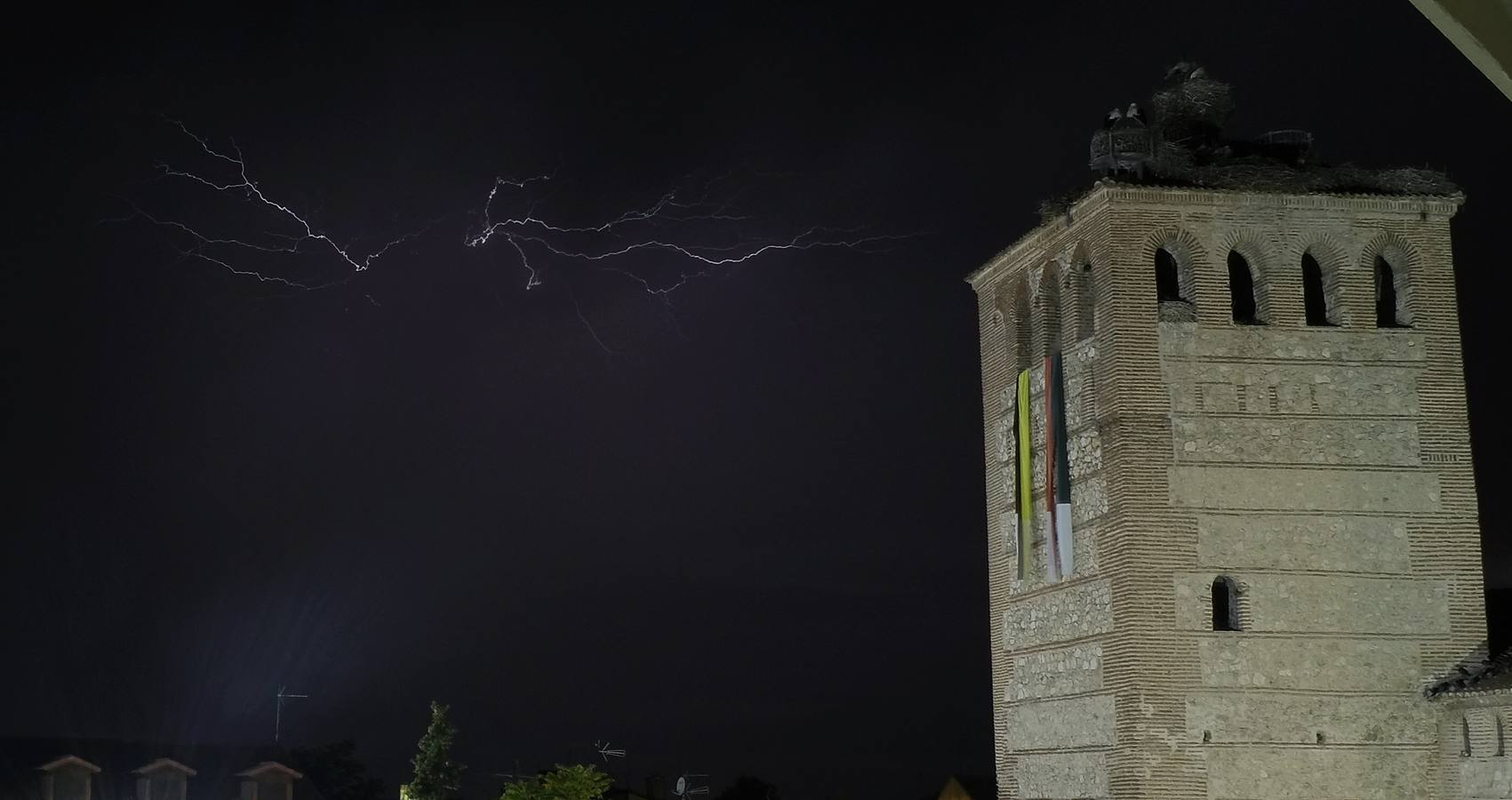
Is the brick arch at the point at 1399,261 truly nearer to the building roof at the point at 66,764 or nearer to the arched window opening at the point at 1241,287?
the arched window opening at the point at 1241,287

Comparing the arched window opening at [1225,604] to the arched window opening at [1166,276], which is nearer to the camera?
the arched window opening at [1225,604]

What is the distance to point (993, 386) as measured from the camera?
27781 millimetres

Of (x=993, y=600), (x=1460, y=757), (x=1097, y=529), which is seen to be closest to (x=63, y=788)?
(x=993, y=600)

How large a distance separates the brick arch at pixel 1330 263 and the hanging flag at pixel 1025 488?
4429 millimetres

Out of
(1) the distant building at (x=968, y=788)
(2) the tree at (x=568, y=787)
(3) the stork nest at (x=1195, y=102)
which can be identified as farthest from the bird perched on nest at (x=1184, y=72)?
(1) the distant building at (x=968, y=788)

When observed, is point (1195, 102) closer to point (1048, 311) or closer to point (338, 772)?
point (1048, 311)

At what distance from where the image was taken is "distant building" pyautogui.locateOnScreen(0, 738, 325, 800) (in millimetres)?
49688

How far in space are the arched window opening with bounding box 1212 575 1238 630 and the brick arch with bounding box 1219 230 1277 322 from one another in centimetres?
364

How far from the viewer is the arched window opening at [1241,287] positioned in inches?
984

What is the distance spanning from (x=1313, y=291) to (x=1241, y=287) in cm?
116

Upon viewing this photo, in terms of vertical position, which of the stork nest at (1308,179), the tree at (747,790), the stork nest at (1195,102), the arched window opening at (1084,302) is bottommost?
the tree at (747,790)

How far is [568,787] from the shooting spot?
125 ft

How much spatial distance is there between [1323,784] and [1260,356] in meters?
5.70

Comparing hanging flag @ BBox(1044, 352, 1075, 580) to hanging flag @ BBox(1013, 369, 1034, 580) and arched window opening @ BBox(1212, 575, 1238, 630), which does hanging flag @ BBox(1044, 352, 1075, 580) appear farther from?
arched window opening @ BBox(1212, 575, 1238, 630)
